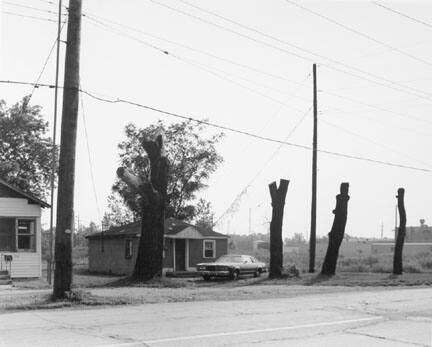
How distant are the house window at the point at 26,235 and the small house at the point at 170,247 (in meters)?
9.54

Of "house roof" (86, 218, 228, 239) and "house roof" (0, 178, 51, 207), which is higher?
"house roof" (0, 178, 51, 207)

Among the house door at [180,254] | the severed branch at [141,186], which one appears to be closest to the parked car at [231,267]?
the house door at [180,254]

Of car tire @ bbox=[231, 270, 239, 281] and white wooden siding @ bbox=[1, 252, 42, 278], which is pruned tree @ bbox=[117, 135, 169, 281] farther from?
car tire @ bbox=[231, 270, 239, 281]

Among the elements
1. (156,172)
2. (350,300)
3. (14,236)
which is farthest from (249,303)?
(14,236)

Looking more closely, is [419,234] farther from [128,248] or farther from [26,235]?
[26,235]

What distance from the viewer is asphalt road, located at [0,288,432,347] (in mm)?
9836

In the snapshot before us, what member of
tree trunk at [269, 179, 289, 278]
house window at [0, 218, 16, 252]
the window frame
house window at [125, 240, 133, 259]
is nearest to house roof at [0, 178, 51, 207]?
the window frame

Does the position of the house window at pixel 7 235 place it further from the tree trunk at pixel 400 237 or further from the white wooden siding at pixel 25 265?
the tree trunk at pixel 400 237

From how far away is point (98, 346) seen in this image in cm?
918

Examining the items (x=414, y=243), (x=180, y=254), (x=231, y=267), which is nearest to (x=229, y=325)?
(x=231, y=267)

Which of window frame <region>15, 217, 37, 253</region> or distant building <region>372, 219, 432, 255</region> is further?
distant building <region>372, 219, 432, 255</region>

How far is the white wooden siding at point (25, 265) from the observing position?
28609 mm

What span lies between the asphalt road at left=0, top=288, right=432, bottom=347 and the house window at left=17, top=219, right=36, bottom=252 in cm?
1488

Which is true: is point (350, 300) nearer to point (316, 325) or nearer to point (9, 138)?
point (316, 325)
